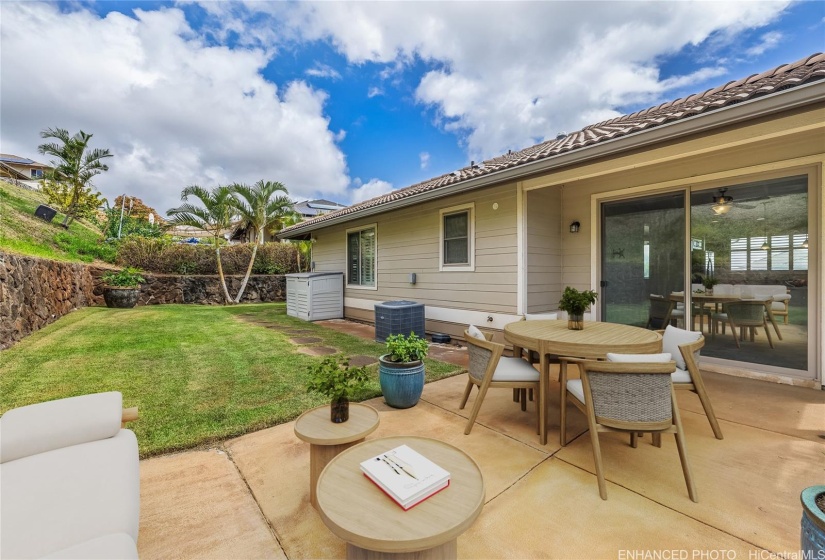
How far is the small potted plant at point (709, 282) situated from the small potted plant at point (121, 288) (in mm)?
13555

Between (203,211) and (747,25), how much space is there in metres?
13.6

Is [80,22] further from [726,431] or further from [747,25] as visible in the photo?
[747,25]

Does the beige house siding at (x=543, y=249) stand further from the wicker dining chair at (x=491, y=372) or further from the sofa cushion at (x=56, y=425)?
the sofa cushion at (x=56, y=425)

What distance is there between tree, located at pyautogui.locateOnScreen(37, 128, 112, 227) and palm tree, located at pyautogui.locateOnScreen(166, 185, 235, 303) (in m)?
3.06

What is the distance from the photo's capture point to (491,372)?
2.71 meters

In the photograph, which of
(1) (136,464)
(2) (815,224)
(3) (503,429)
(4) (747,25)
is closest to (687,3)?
(4) (747,25)

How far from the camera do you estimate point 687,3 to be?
471 centimetres

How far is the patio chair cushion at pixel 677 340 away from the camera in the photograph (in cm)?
291

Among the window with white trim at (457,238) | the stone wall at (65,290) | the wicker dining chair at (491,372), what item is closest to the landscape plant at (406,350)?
the wicker dining chair at (491,372)

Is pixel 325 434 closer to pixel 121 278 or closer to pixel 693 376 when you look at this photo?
pixel 693 376

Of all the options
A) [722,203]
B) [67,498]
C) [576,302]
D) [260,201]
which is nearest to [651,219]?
[722,203]

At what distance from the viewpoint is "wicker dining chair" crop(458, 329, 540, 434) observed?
270 cm

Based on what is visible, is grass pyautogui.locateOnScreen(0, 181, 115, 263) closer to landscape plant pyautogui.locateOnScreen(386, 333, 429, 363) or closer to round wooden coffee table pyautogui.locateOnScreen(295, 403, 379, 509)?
landscape plant pyautogui.locateOnScreen(386, 333, 429, 363)

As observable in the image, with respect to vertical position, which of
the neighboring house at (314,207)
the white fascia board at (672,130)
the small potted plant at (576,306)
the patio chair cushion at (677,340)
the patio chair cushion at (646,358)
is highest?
the neighboring house at (314,207)
